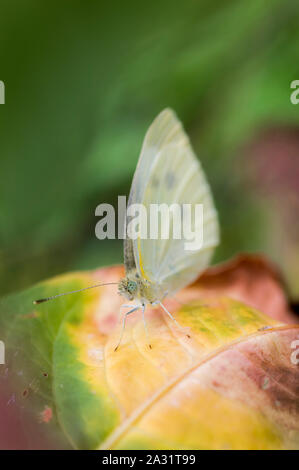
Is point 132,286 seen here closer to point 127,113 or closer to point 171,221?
point 171,221

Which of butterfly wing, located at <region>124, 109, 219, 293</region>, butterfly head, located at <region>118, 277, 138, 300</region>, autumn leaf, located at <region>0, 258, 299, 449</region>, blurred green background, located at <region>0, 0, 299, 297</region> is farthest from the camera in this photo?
blurred green background, located at <region>0, 0, 299, 297</region>

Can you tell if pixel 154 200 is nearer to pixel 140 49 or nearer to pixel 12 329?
pixel 12 329

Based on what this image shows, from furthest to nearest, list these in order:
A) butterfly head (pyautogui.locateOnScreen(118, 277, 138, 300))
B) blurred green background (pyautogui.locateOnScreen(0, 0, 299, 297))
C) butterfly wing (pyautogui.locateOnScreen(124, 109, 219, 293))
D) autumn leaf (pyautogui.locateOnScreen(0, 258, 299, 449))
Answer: blurred green background (pyautogui.locateOnScreen(0, 0, 299, 297)) < butterfly wing (pyautogui.locateOnScreen(124, 109, 219, 293)) < butterfly head (pyautogui.locateOnScreen(118, 277, 138, 300)) < autumn leaf (pyautogui.locateOnScreen(0, 258, 299, 449))

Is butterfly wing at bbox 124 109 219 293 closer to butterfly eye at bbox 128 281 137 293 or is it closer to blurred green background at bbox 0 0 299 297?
butterfly eye at bbox 128 281 137 293

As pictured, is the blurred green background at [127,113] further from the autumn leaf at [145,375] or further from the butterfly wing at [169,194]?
the autumn leaf at [145,375]

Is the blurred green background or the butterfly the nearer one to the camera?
the butterfly

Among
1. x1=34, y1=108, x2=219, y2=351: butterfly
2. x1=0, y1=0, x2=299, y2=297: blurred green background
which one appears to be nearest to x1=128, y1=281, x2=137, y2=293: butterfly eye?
x1=34, y1=108, x2=219, y2=351: butterfly
